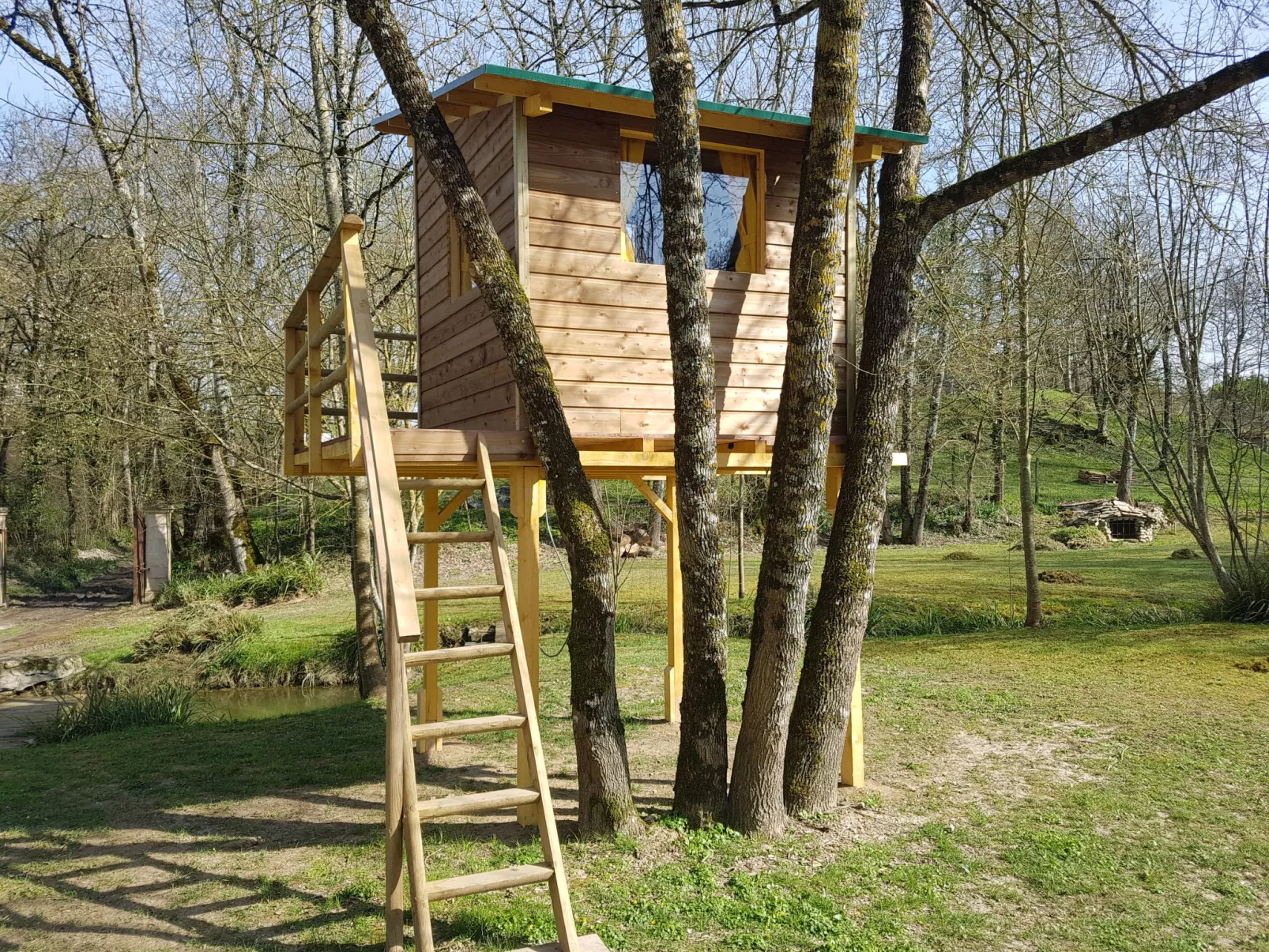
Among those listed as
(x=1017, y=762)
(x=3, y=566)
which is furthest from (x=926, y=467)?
(x=3, y=566)

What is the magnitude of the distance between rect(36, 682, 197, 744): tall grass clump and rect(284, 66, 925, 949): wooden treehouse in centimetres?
443

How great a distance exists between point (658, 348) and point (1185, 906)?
4.34 metres

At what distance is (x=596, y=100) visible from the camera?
5.84 meters

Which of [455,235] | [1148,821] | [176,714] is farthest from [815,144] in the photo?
[176,714]

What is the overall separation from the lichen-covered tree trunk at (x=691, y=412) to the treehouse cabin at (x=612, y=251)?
0.65 metres

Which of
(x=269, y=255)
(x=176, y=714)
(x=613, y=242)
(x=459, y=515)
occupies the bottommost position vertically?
(x=176, y=714)

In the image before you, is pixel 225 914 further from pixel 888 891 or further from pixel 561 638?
pixel 561 638

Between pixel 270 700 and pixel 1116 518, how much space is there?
20.1 meters

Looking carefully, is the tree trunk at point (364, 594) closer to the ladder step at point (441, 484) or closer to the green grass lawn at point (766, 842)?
the green grass lawn at point (766, 842)

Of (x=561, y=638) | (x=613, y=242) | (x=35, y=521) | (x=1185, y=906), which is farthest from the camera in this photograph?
(x=35, y=521)

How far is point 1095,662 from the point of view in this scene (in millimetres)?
10250

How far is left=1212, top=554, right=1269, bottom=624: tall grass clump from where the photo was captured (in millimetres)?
11836

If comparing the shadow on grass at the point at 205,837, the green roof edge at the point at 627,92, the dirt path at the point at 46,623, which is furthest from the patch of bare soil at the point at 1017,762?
the dirt path at the point at 46,623

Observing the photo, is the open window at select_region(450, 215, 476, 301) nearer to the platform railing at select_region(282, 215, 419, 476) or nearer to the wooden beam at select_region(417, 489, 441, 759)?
the platform railing at select_region(282, 215, 419, 476)
